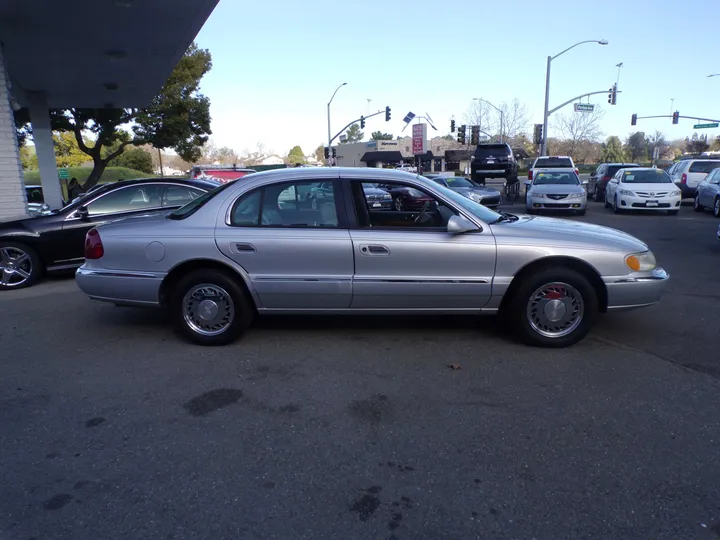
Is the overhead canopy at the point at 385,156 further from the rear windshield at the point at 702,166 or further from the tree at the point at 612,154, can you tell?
the rear windshield at the point at 702,166

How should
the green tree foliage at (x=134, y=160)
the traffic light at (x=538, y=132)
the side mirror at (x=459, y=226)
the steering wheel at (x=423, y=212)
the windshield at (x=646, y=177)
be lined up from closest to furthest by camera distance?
the side mirror at (x=459, y=226), the steering wheel at (x=423, y=212), the windshield at (x=646, y=177), the traffic light at (x=538, y=132), the green tree foliage at (x=134, y=160)

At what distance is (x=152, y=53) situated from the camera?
13867 mm

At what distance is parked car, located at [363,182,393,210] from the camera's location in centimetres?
518

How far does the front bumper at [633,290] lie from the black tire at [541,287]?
0.15m

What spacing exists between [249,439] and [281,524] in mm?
874

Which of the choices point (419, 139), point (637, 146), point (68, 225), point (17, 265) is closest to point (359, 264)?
point (68, 225)

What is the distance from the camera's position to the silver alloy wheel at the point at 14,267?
7859 mm

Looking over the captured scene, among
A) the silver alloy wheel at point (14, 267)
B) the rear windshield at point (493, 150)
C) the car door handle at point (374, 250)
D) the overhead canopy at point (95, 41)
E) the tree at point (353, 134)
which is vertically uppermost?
the tree at point (353, 134)

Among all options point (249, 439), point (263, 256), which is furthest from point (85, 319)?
point (249, 439)

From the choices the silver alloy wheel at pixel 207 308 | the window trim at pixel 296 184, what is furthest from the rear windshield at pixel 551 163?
the silver alloy wheel at pixel 207 308

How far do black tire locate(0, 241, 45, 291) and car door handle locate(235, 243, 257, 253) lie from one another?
4760mm

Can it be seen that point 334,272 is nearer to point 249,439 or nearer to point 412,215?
point 412,215

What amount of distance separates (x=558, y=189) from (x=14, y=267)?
1475cm

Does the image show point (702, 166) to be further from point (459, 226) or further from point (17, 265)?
point (17, 265)
